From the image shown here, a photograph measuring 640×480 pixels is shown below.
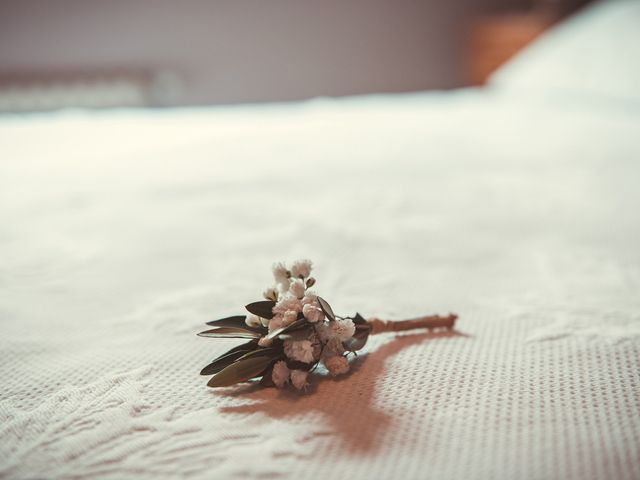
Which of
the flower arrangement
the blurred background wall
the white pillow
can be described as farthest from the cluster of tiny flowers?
the blurred background wall

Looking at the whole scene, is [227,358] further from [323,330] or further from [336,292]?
[336,292]

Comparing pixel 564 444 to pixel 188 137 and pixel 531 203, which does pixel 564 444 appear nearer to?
pixel 531 203

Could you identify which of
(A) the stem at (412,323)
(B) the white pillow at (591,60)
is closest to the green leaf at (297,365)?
(A) the stem at (412,323)

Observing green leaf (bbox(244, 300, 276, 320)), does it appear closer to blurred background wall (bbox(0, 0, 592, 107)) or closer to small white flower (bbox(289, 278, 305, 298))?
small white flower (bbox(289, 278, 305, 298))

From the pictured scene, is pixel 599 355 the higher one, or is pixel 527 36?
pixel 527 36

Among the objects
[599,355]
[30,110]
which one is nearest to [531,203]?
[599,355]

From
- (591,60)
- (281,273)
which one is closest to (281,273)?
(281,273)

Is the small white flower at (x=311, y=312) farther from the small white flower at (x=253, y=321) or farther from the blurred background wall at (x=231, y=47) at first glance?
the blurred background wall at (x=231, y=47)
